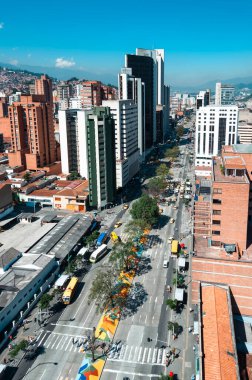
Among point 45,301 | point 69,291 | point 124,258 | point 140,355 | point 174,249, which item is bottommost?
point 140,355

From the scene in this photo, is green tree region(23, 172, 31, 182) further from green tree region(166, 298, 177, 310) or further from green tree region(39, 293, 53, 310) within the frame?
green tree region(166, 298, 177, 310)

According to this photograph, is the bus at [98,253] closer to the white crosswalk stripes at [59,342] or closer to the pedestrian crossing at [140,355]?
the white crosswalk stripes at [59,342]

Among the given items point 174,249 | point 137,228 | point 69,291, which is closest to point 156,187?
point 137,228

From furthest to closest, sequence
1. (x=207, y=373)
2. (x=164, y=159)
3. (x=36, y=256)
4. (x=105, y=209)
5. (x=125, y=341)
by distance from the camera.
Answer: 1. (x=164, y=159)
2. (x=105, y=209)
3. (x=36, y=256)
4. (x=125, y=341)
5. (x=207, y=373)

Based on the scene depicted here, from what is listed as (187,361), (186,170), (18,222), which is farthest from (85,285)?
(186,170)

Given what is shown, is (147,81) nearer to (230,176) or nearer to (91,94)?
(91,94)

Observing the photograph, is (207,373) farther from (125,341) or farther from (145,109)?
(145,109)

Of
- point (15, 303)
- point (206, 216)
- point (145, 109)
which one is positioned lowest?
point (15, 303)

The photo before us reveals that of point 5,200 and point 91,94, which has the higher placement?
point 91,94
